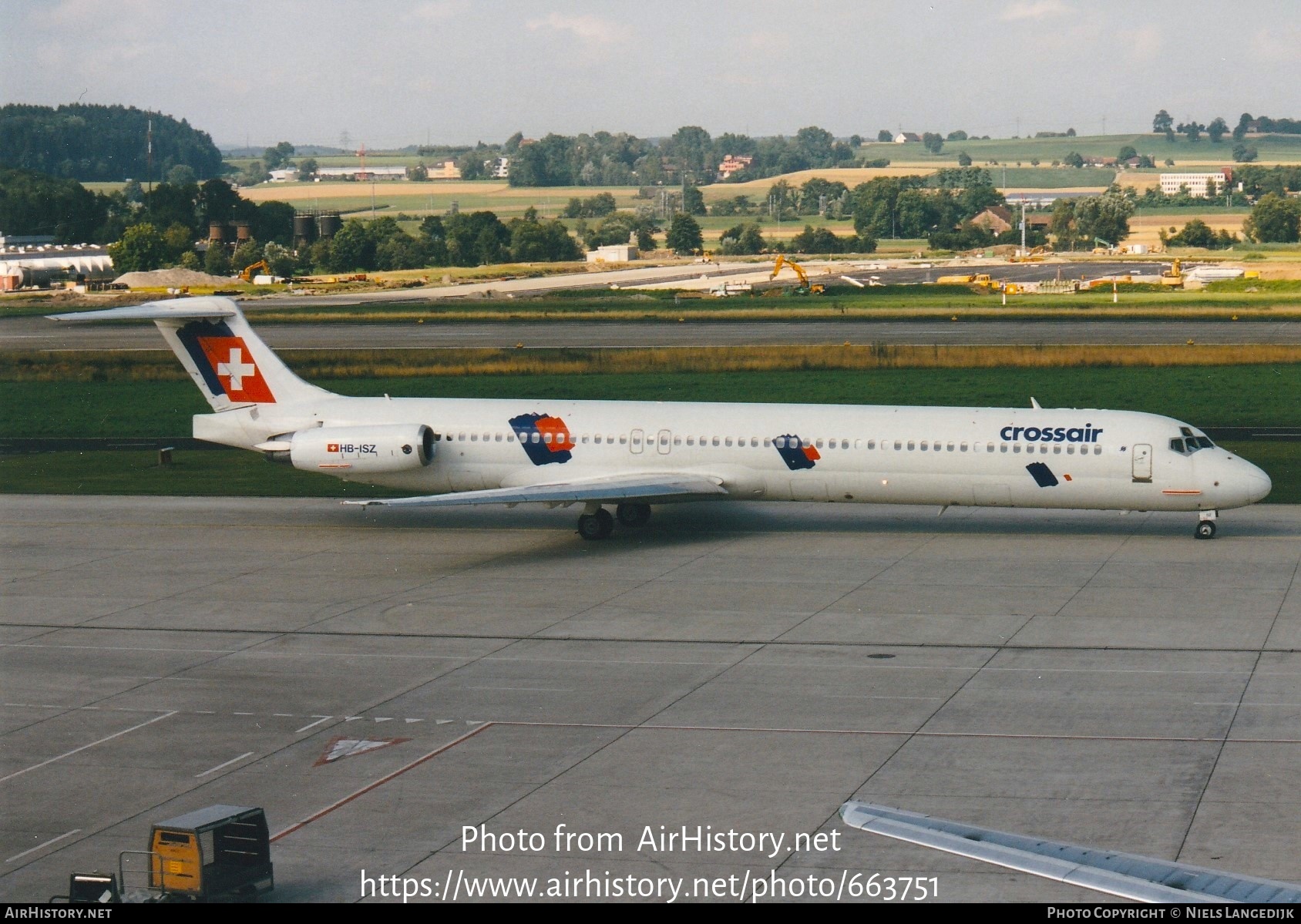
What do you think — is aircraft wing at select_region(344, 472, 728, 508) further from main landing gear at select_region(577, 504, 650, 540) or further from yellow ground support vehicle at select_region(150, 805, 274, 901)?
yellow ground support vehicle at select_region(150, 805, 274, 901)

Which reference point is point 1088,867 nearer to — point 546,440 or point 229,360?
point 546,440

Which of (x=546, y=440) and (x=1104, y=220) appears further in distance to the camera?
(x=1104, y=220)

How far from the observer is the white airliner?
3669 cm

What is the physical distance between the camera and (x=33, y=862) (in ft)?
59.2

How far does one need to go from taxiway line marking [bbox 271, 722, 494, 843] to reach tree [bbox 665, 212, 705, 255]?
15812 cm

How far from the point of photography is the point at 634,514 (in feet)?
133

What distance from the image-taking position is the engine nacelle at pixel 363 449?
39.3 meters

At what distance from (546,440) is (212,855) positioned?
23844mm

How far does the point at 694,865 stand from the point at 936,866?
2.74m

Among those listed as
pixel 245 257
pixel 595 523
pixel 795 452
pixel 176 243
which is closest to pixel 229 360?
pixel 595 523

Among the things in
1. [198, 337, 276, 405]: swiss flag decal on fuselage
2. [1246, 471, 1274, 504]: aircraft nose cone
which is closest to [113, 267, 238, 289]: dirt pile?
[198, 337, 276, 405]: swiss flag decal on fuselage

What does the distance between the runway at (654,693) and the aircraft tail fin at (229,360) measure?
362 cm
